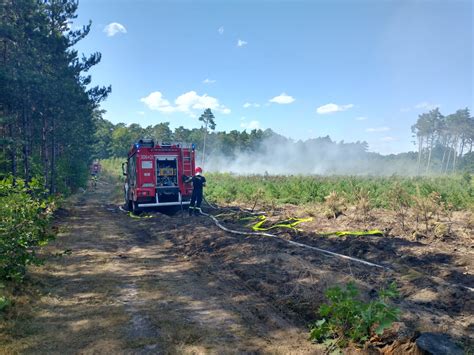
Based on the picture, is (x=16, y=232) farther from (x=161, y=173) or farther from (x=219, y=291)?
(x=161, y=173)

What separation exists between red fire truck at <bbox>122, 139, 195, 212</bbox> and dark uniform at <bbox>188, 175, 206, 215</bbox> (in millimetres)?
836

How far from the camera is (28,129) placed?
1709cm

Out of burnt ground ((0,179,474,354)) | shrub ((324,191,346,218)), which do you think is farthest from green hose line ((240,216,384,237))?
shrub ((324,191,346,218))

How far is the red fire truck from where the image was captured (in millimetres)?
13672

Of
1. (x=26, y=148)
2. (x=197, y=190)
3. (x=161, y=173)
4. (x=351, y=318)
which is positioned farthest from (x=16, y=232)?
(x=26, y=148)

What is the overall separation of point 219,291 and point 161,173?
954cm

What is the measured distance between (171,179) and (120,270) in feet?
26.3

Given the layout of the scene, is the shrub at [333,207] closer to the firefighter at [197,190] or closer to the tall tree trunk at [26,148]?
the firefighter at [197,190]

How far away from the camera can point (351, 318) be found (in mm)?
3297

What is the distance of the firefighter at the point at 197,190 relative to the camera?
13008 millimetres

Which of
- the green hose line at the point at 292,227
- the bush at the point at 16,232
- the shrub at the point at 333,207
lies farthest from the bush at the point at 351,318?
the shrub at the point at 333,207

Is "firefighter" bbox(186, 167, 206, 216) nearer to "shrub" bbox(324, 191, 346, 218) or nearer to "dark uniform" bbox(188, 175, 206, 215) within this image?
"dark uniform" bbox(188, 175, 206, 215)

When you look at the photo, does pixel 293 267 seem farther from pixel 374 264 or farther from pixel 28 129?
pixel 28 129

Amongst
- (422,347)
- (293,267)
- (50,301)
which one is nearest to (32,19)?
(50,301)
